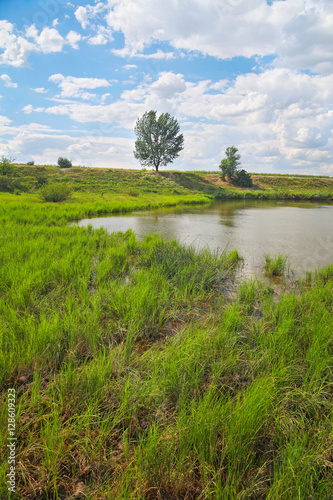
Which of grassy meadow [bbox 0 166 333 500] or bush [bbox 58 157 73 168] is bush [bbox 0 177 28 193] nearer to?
grassy meadow [bbox 0 166 333 500]

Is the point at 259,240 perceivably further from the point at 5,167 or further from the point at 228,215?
the point at 5,167

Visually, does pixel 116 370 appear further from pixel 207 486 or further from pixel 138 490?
pixel 207 486

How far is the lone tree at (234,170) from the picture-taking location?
4959cm

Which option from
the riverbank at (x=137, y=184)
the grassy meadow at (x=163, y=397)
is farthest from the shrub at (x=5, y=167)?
the grassy meadow at (x=163, y=397)

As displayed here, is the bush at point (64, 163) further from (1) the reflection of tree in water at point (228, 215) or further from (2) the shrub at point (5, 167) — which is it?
(1) the reflection of tree in water at point (228, 215)

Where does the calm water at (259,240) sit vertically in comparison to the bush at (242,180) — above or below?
below

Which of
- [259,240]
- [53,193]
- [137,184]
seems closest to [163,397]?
[259,240]

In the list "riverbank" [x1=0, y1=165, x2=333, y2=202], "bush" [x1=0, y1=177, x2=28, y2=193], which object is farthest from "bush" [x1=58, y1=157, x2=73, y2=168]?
"bush" [x1=0, y1=177, x2=28, y2=193]

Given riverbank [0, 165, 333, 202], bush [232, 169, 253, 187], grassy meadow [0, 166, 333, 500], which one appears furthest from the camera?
bush [232, 169, 253, 187]

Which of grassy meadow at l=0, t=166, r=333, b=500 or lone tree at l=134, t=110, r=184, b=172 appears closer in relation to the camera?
grassy meadow at l=0, t=166, r=333, b=500

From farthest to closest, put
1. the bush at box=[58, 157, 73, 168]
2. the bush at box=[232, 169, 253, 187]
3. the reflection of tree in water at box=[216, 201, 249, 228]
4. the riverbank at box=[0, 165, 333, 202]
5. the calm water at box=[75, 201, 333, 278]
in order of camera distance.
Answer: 1. the bush at box=[232, 169, 253, 187]
2. the bush at box=[58, 157, 73, 168]
3. the riverbank at box=[0, 165, 333, 202]
4. the reflection of tree in water at box=[216, 201, 249, 228]
5. the calm water at box=[75, 201, 333, 278]

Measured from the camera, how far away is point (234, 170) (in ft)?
165

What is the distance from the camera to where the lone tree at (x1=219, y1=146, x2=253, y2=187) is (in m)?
49.6

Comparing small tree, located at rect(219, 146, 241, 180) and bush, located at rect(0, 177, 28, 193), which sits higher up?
small tree, located at rect(219, 146, 241, 180)
